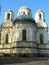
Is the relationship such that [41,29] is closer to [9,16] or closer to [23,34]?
[23,34]

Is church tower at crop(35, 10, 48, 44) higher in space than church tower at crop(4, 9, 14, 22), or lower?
lower

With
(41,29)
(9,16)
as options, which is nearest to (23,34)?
(41,29)

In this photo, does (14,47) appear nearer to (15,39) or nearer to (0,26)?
(15,39)

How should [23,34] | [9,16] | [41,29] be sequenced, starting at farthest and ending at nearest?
[9,16] < [41,29] < [23,34]

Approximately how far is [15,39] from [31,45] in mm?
3615

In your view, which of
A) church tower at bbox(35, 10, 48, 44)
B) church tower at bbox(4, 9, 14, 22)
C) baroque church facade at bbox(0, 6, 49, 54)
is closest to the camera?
baroque church facade at bbox(0, 6, 49, 54)

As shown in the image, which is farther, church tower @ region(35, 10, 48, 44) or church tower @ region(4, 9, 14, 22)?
church tower @ region(4, 9, 14, 22)

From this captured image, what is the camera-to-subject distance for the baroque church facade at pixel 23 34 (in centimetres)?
3647

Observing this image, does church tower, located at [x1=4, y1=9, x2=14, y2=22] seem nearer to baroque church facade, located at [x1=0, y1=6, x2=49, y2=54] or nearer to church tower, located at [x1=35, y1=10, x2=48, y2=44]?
baroque church facade, located at [x1=0, y1=6, x2=49, y2=54]

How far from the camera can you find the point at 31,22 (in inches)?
1495

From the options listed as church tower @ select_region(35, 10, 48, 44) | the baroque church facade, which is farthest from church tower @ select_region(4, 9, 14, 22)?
church tower @ select_region(35, 10, 48, 44)

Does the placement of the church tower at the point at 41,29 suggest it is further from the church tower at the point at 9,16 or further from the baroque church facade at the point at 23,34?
the church tower at the point at 9,16

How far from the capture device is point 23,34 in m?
37.4

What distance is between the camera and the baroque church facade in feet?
120
